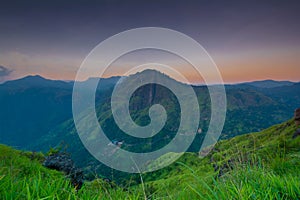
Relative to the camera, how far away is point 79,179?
8281 mm

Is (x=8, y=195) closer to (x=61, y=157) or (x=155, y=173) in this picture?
(x=61, y=157)

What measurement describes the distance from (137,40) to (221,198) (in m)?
17.9

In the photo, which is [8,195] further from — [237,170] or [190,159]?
[190,159]

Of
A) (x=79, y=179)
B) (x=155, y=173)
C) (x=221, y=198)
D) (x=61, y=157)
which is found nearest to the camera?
(x=221, y=198)

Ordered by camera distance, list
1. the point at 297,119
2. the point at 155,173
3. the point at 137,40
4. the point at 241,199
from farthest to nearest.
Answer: the point at 155,173
the point at 297,119
the point at 137,40
the point at 241,199

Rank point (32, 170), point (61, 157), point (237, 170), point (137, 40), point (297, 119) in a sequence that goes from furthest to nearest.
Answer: point (297, 119) < point (137, 40) < point (61, 157) < point (32, 170) < point (237, 170)

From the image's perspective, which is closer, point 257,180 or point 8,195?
point 8,195

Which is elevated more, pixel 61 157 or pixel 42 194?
pixel 42 194

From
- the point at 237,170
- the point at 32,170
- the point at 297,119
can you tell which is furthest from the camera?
the point at 297,119

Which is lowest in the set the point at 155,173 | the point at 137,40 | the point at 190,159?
the point at 155,173

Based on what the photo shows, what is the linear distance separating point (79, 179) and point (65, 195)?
20.5 ft

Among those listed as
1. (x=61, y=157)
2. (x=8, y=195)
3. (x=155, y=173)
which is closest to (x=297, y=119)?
(x=155, y=173)

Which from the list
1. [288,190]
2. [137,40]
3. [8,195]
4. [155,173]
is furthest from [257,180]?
[155,173]

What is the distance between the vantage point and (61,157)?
10023 mm
